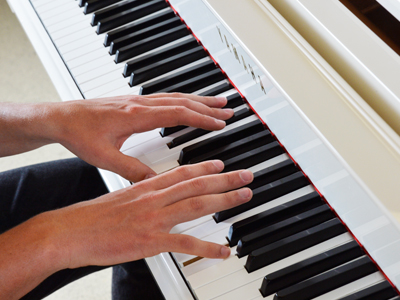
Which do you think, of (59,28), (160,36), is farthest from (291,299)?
(59,28)

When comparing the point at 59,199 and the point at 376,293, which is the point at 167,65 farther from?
the point at 376,293

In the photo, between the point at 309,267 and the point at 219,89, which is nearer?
the point at 309,267

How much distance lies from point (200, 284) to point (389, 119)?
1.62ft

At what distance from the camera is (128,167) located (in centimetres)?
104

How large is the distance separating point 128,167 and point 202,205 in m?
0.22

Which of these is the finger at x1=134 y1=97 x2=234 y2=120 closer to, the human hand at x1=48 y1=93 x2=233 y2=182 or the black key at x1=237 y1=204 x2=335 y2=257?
the human hand at x1=48 y1=93 x2=233 y2=182

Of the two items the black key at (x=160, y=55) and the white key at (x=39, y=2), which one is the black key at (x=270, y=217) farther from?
the white key at (x=39, y=2)

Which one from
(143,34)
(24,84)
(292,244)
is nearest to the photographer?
(292,244)

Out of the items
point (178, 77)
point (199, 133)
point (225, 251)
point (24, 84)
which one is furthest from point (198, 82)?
point (24, 84)

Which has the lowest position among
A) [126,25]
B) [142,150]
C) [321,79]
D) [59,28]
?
[321,79]

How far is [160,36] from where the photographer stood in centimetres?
131

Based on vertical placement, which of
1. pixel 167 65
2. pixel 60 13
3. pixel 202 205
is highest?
pixel 60 13

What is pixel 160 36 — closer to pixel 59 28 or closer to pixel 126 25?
pixel 126 25

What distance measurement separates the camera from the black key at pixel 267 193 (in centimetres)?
97
